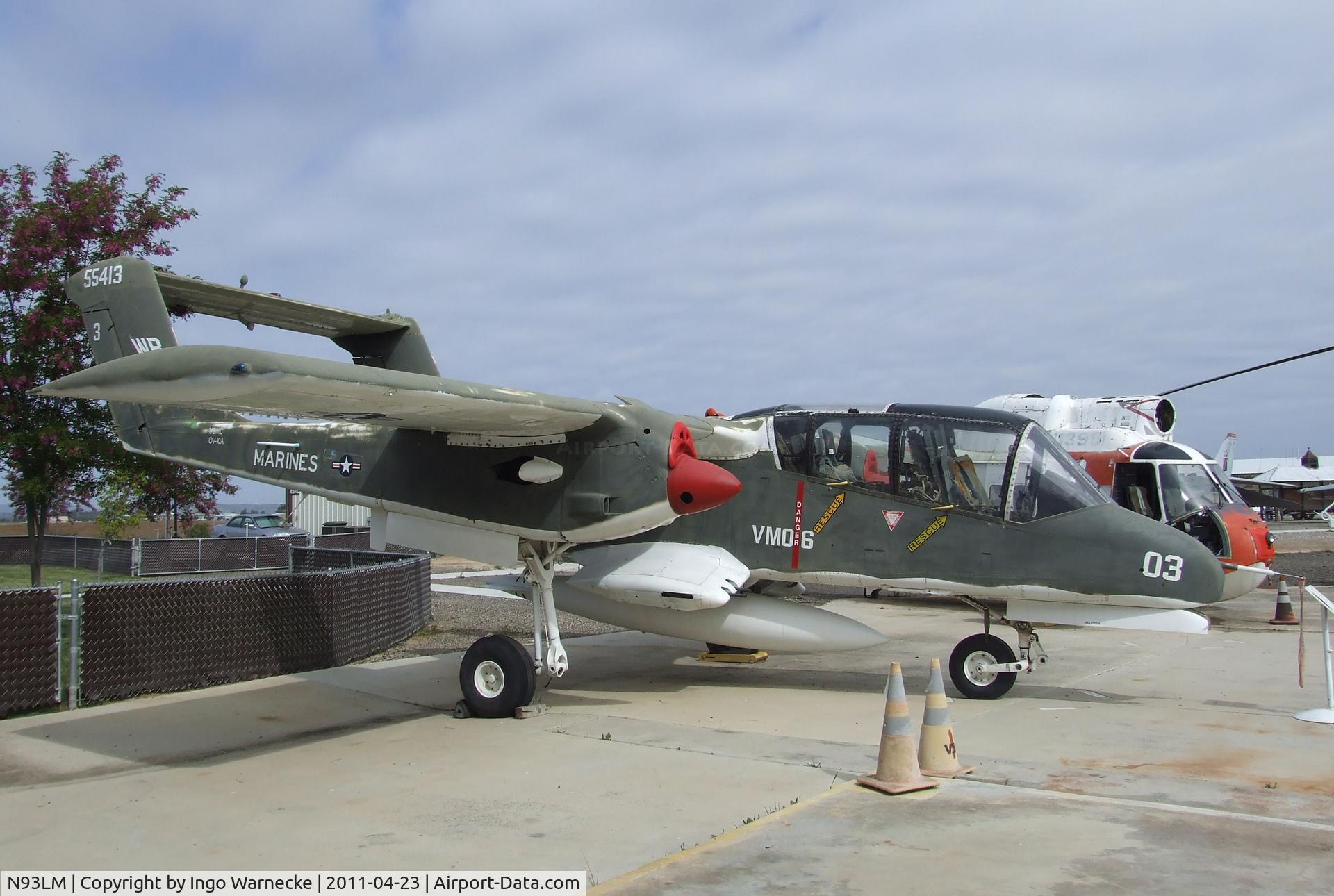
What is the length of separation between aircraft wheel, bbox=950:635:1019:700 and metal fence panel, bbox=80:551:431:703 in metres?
6.79

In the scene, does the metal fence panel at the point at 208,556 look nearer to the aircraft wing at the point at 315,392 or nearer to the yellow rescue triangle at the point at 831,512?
the aircraft wing at the point at 315,392

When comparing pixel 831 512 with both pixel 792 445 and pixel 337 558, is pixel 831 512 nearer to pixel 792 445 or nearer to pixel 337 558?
pixel 792 445

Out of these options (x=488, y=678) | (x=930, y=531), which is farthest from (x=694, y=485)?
(x=488, y=678)

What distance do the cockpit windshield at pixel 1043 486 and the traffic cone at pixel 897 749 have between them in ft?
11.5

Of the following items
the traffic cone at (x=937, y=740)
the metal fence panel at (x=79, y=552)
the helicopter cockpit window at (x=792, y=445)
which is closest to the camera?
the traffic cone at (x=937, y=740)

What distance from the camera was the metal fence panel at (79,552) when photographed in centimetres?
2384

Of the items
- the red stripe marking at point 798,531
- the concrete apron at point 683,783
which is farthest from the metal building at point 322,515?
the red stripe marking at point 798,531

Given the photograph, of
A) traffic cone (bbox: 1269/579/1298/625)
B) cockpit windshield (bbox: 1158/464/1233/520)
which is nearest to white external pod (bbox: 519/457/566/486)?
cockpit windshield (bbox: 1158/464/1233/520)

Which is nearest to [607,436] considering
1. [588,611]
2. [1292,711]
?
[588,611]

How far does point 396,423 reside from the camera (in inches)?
315

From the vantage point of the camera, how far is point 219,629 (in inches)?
378

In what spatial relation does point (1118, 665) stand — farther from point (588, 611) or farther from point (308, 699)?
point (308, 699)

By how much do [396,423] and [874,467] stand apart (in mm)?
4410

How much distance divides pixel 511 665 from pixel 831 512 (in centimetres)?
333
